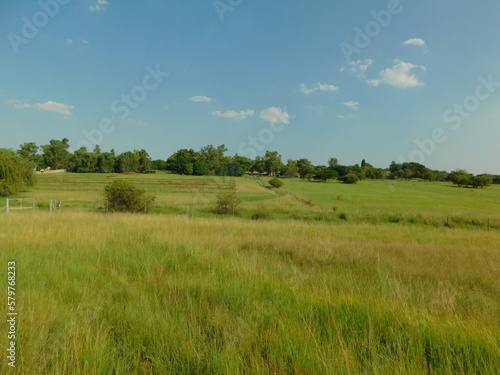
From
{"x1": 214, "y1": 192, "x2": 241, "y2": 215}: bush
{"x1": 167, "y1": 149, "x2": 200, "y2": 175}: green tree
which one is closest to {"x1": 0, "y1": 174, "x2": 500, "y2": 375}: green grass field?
{"x1": 214, "y1": 192, "x2": 241, "y2": 215}: bush

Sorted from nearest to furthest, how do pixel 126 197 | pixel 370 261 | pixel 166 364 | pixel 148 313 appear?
pixel 166 364 → pixel 148 313 → pixel 370 261 → pixel 126 197

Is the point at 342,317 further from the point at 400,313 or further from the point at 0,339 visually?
the point at 0,339

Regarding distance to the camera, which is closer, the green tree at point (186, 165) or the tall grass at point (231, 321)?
the tall grass at point (231, 321)

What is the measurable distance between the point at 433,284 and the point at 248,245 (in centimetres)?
411

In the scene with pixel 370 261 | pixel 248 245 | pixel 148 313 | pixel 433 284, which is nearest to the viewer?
pixel 148 313

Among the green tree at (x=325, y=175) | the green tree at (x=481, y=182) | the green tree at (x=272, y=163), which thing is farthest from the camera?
the green tree at (x=272, y=163)

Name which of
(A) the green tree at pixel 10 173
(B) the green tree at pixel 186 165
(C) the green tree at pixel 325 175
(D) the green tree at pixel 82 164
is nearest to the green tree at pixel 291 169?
(C) the green tree at pixel 325 175

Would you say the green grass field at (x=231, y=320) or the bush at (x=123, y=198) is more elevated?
the green grass field at (x=231, y=320)

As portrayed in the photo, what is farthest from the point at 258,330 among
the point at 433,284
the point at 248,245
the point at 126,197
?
the point at 126,197

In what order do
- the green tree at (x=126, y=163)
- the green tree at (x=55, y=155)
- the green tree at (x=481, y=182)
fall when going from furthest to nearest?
1. the green tree at (x=126, y=163)
2. the green tree at (x=55, y=155)
3. the green tree at (x=481, y=182)

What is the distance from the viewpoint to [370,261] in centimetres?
569

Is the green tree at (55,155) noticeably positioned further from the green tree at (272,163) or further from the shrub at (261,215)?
the shrub at (261,215)

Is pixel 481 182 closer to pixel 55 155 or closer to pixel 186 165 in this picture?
pixel 186 165

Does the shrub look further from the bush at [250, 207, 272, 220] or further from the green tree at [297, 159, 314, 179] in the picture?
the green tree at [297, 159, 314, 179]
